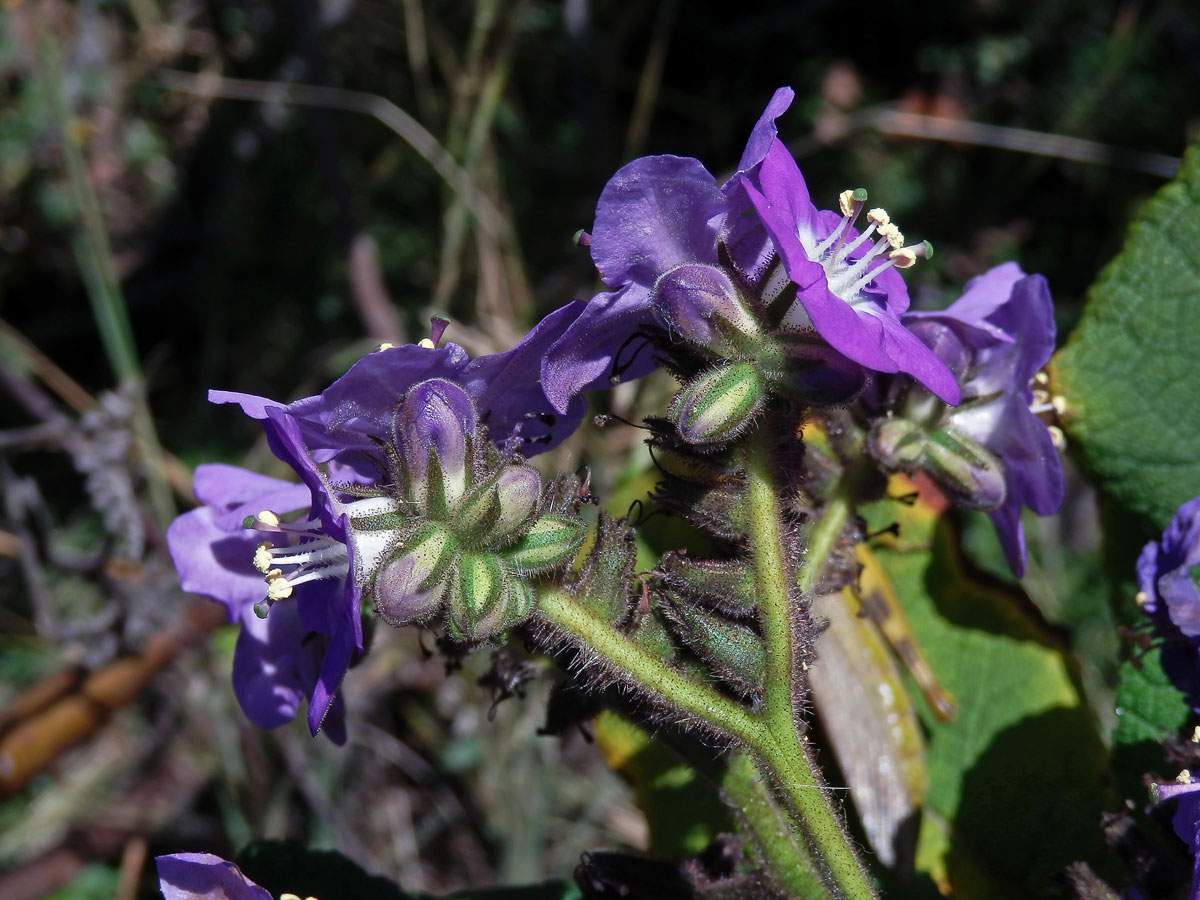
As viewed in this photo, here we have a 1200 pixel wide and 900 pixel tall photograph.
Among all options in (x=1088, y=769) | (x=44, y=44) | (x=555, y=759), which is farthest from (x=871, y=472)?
(x=44, y=44)

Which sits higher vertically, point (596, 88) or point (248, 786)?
point (596, 88)

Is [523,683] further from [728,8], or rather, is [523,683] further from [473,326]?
[728,8]

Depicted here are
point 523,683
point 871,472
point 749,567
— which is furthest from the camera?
point 871,472

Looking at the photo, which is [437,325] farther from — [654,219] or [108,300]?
[108,300]

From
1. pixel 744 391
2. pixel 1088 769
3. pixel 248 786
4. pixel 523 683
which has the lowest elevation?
pixel 248 786

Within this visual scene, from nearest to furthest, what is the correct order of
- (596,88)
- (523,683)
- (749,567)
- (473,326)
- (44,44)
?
(749,567) < (523,683) < (44,44) < (473,326) < (596,88)

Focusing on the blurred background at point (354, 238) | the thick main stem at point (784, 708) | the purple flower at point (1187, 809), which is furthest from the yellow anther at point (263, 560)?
the blurred background at point (354, 238)

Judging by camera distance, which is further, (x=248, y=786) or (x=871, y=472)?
(x=248, y=786)

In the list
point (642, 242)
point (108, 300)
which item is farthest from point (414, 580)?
point (108, 300)
